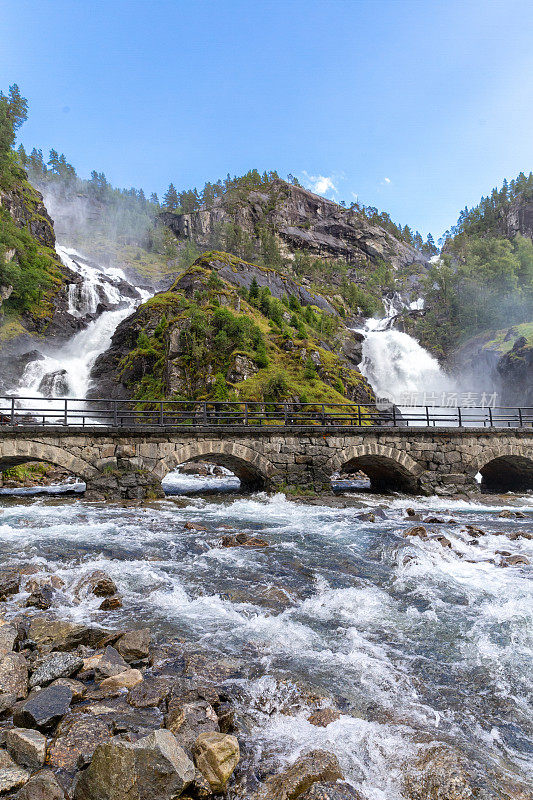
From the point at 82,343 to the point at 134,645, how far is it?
5886cm

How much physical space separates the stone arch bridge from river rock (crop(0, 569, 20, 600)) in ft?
34.4

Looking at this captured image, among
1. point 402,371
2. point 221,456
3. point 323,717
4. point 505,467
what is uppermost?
point 402,371

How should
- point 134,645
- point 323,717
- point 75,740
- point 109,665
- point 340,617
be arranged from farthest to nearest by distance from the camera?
point 340,617 < point 134,645 < point 109,665 < point 323,717 < point 75,740

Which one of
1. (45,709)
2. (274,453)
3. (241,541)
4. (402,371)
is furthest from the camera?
(402,371)

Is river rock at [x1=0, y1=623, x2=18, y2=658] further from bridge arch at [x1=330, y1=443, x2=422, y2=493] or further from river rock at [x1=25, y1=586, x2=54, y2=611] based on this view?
bridge arch at [x1=330, y1=443, x2=422, y2=493]

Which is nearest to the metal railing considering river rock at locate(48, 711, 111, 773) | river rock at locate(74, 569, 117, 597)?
river rock at locate(74, 569, 117, 597)

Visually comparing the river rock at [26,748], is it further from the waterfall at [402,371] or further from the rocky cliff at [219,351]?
→ the waterfall at [402,371]

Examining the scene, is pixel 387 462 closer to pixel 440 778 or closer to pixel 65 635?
pixel 65 635

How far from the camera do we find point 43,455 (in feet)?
59.7

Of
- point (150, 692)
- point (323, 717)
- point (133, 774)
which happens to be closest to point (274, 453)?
point (150, 692)

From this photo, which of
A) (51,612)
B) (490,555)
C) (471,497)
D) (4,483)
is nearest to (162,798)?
(51,612)

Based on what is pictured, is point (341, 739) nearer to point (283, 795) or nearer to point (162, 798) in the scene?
point (283, 795)

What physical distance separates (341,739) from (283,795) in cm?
99

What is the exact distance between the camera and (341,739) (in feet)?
13.8
